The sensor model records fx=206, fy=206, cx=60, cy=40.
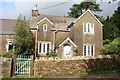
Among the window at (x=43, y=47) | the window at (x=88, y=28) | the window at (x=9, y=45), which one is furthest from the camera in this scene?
the window at (x=88, y=28)

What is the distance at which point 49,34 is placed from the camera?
3456cm

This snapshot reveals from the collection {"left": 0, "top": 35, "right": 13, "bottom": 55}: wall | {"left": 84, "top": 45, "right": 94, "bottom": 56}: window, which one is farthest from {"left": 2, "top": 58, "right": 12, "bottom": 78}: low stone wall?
{"left": 84, "top": 45, "right": 94, "bottom": 56}: window

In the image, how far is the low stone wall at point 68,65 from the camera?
1917 centimetres

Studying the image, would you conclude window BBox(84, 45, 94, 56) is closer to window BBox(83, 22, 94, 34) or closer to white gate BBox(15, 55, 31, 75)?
window BBox(83, 22, 94, 34)

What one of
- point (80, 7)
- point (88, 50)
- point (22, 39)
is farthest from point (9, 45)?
point (80, 7)

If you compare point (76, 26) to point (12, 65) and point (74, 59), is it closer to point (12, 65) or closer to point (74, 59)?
point (74, 59)

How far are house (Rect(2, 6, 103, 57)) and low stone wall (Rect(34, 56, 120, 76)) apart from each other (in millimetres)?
11825

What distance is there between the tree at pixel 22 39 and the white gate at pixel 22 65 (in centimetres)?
1170

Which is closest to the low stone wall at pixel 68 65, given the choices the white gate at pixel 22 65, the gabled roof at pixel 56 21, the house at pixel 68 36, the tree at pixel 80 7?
the white gate at pixel 22 65

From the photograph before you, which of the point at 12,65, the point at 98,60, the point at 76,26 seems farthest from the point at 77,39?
the point at 12,65

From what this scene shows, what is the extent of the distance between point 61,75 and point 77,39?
16191 millimetres

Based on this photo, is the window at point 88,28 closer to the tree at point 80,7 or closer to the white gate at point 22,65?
the white gate at point 22,65

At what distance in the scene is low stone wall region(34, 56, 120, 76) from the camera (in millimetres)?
19172

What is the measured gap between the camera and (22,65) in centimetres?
1891
